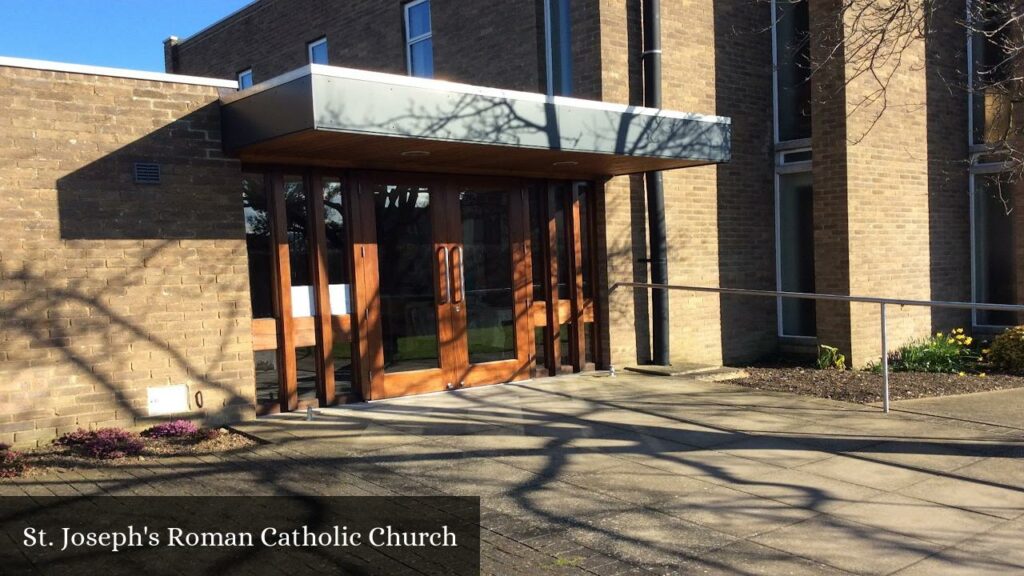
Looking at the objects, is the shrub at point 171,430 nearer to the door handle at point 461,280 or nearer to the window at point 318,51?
the door handle at point 461,280

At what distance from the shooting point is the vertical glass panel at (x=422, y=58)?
1355cm

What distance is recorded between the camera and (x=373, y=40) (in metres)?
14.7

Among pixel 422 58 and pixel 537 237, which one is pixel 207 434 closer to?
pixel 537 237

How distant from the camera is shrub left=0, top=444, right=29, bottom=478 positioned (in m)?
6.04

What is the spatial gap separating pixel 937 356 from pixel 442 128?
8.20 metres

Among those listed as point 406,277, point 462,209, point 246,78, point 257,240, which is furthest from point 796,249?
point 246,78

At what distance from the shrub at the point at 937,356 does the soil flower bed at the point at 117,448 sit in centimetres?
898

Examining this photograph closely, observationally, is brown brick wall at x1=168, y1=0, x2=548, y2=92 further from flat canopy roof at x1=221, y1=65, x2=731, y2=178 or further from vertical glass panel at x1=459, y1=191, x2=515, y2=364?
flat canopy roof at x1=221, y1=65, x2=731, y2=178

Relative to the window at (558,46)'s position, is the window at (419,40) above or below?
above

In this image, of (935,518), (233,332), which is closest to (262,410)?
(233,332)

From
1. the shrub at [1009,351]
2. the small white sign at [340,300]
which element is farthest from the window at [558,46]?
the shrub at [1009,351]

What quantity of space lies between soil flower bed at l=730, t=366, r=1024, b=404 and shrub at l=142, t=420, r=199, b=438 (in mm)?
6127

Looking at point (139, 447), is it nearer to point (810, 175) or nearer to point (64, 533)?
point (64, 533)

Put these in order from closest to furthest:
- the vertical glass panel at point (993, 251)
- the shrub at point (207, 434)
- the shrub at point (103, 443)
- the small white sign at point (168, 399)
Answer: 1. the shrub at point (103, 443)
2. the shrub at point (207, 434)
3. the small white sign at point (168, 399)
4. the vertical glass panel at point (993, 251)
